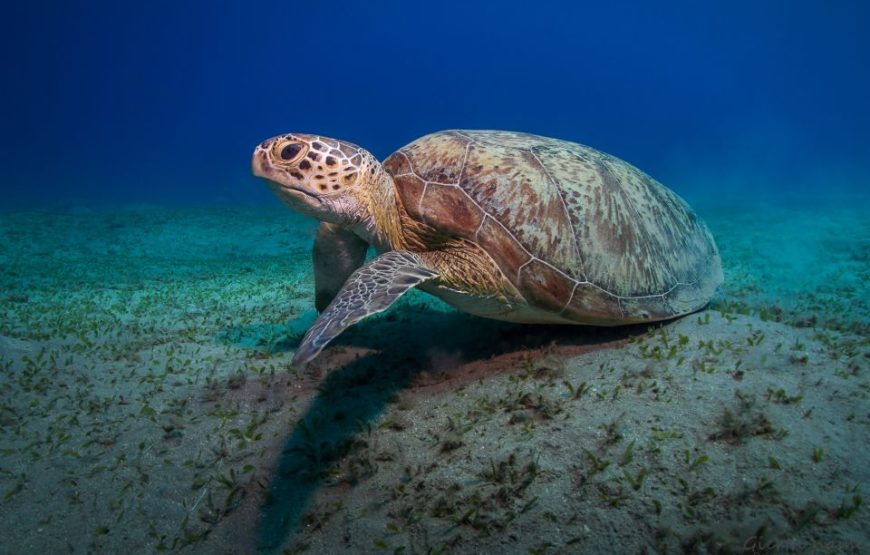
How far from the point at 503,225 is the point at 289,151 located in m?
2.04

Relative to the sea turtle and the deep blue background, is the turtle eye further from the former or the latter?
the deep blue background

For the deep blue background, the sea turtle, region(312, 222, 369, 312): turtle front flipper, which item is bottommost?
region(312, 222, 369, 312): turtle front flipper

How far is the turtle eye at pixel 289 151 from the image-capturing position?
3.74 meters

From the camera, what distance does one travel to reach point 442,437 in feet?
8.64

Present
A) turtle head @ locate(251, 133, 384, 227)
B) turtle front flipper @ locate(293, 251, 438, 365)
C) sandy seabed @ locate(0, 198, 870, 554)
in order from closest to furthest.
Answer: sandy seabed @ locate(0, 198, 870, 554) < turtle front flipper @ locate(293, 251, 438, 365) < turtle head @ locate(251, 133, 384, 227)

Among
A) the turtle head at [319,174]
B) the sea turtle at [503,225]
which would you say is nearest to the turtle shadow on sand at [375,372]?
the sea turtle at [503,225]

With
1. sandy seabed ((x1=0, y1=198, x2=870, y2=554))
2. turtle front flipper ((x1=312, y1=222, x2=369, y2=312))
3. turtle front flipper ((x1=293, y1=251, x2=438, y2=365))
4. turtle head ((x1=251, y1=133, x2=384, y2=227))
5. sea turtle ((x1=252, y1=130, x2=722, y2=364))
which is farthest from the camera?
turtle front flipper ((x1=312, y1=222, x2=369, y2=312))

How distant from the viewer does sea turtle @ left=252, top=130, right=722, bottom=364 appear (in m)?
3.39

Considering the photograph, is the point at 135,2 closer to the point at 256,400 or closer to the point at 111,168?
the point at 111,168

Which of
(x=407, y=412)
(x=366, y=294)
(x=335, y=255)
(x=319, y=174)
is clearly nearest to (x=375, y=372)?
(x=407, y=412)

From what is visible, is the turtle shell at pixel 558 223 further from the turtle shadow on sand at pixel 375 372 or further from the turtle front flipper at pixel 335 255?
the turtle front flipper at pixel 335 255

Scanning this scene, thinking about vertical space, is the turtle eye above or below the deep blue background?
below

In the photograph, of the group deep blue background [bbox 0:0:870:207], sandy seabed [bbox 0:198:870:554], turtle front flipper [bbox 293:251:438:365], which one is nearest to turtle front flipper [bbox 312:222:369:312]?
sandy seabed [bbox 0:198:870:554]

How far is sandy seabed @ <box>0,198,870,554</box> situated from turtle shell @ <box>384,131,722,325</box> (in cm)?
39
